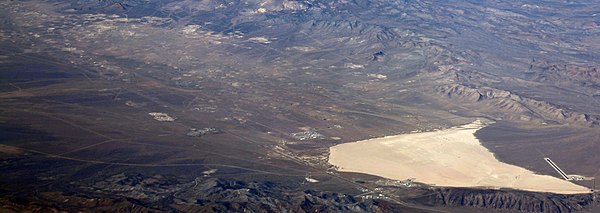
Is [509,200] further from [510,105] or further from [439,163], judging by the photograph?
[510,105]

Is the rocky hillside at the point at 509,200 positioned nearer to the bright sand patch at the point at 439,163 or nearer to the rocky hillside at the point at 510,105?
the bright sand patch at the point at 439,163

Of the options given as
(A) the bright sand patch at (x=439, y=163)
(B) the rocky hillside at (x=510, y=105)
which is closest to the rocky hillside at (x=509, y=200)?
(A) the bright sand patch at (x=439, y=163)

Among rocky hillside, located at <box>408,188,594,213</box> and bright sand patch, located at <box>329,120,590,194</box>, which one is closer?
rocky hillside, located at <box>408,188,594,213</box>

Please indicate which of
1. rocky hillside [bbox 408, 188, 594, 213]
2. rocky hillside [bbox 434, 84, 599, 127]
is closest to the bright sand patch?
rocky hillside [bbox 408, 188, 594, 213]

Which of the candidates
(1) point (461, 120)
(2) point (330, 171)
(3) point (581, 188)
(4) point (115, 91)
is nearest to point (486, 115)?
(1) point (461, 120)

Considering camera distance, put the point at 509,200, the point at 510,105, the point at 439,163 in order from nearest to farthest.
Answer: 1. the point at 509,200
2. the point at 439,163
3. the point at 510,105

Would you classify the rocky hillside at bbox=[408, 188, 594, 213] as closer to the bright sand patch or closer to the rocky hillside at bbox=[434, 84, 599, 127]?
the bright sand patch

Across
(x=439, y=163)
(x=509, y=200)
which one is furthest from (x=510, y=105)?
(x=509, y=200)

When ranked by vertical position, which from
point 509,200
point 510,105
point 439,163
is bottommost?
point 510,105

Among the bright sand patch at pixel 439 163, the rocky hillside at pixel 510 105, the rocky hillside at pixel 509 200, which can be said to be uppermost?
the rocky hillside at pixel 509 200
